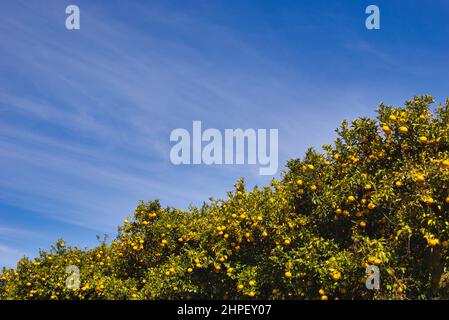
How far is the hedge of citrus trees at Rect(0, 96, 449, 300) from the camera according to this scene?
1041 cm

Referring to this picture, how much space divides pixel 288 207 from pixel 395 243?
10.5ft

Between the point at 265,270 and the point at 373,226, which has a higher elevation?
the point at 373,226

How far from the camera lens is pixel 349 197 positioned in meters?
11.2

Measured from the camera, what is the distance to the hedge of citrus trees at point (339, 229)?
10.4m

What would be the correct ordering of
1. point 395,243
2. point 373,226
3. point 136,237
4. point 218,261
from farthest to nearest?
point 136,237 → point 218,261 → point 373,226 → point 395,243

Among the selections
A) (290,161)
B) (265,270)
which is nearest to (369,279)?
(265,270)

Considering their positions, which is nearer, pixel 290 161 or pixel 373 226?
pixel 373 226

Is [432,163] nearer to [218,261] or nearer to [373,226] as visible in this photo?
[373,226]

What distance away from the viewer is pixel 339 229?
1253 cm

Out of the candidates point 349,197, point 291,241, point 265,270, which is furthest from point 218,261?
point 349,197
